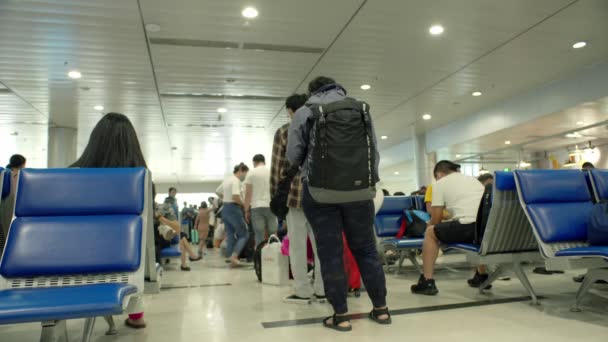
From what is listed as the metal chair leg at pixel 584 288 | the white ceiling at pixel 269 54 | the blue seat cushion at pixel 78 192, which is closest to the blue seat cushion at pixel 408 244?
the metal chair leg at pixel 584 288

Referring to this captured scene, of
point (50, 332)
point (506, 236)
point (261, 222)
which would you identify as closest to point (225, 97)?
point (261, 222)

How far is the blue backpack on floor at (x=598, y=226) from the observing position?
8.86 ft

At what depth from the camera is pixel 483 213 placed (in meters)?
3.32

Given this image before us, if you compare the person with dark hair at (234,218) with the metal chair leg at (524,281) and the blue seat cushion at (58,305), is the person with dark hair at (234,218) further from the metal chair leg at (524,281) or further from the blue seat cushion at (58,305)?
the blue seat cushion at (58,305)

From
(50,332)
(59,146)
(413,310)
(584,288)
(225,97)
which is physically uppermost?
(225,97)

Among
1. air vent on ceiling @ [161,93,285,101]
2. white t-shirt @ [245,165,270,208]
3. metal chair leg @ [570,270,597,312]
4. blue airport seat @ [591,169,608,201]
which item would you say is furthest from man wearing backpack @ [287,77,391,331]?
air vent on ceiling @ [161,93,285,101]

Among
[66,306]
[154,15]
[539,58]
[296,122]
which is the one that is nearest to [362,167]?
[296,122]

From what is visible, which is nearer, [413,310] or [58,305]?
[58,305]

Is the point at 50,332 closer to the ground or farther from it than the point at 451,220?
closer to the ground

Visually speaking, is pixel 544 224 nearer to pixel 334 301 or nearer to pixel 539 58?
pixel 334 301

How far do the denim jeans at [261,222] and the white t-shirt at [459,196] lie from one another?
2653mm

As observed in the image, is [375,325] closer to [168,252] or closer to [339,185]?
[339,185]

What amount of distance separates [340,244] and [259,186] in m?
3.26

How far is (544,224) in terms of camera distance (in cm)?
292
